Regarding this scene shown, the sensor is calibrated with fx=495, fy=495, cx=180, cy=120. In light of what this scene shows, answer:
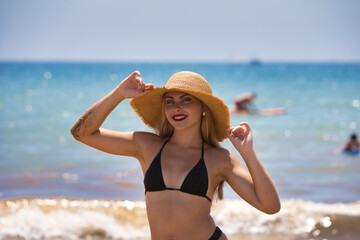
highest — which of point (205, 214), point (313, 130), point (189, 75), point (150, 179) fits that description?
point (189, 75)

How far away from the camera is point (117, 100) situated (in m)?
3.43

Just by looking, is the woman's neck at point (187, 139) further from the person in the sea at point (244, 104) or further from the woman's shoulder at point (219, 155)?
the person in the sea at point (244, 104)

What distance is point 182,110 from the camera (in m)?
3.47

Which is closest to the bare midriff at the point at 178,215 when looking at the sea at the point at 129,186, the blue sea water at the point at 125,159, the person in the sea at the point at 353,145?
the sea at the point at 129,186

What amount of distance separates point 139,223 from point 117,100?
4.62 m

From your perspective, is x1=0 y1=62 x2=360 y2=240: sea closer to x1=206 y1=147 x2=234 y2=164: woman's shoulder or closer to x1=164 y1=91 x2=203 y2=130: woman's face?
x1=206 y1=147 x2=234 y2=164: woman's shoulder

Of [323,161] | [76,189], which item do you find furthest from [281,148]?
[76,189]

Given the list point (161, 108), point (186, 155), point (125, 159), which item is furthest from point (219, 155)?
point (125, 159)

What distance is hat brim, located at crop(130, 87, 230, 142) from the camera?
11.4 ft

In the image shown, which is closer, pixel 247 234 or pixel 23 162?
pixel 247 234

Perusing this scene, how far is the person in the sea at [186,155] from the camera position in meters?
3.27

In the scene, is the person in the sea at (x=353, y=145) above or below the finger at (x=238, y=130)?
below

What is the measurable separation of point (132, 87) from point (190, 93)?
1.37 ft

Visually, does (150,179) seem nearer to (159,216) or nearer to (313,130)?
(159,216)
